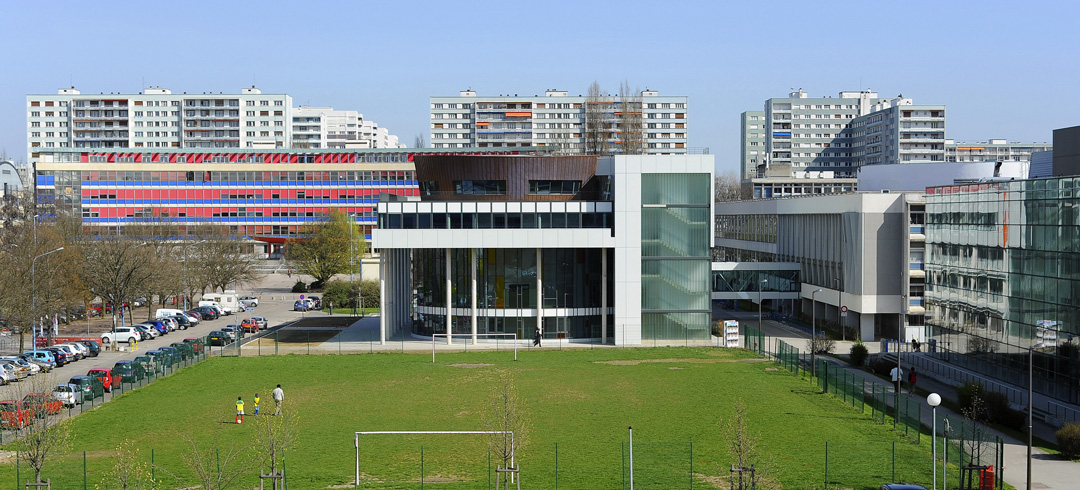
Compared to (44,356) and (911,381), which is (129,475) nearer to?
(44,356)

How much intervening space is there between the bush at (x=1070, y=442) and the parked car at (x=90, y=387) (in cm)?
3724

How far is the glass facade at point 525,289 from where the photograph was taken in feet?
209

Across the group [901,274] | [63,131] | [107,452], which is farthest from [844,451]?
[63,131]

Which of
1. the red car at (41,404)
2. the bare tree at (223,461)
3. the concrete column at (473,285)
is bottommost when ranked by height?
the bare tree at (223,461)

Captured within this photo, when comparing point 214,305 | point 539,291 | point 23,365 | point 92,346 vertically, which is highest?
point 539,291

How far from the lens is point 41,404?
30.0m

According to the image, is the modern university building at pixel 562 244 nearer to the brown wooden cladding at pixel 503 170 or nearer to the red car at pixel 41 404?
the brown wooden cladding at pixel 503 170

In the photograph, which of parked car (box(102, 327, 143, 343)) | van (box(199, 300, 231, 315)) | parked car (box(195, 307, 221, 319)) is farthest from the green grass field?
van (box(199, 300, 231, 315))

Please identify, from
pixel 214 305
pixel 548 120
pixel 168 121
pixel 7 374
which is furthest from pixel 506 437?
pixel 168 121

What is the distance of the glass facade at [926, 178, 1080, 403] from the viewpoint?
1597 inches

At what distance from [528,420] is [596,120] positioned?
122274 mm

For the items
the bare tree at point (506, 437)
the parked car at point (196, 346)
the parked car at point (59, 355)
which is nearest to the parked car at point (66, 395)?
the parked car at point (196, 346)

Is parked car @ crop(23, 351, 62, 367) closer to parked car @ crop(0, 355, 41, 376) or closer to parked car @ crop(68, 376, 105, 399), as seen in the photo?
parked car @ crop(0, 355, 41, 376)

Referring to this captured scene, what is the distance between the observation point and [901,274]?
209 feet
